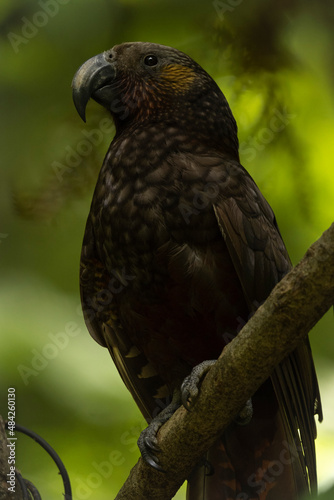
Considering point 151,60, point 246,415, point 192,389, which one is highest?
point 151,60

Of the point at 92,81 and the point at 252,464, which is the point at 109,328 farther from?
the point at 92,81

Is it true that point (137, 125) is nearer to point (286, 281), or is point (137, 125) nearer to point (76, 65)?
point (76, 65)

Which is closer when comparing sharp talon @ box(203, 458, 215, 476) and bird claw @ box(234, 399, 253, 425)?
bird claw @ box(234, 399, 253, 425)

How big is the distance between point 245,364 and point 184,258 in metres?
0.50

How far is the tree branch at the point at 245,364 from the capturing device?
4.22 feet

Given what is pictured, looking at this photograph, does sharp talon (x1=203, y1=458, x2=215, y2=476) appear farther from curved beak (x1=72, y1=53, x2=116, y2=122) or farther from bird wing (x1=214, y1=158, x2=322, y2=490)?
curved beak (x1=72, y1=53, x2=116, y2=122)

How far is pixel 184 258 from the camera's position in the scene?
1855 mm

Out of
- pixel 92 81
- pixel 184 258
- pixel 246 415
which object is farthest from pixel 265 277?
pixel 92 81

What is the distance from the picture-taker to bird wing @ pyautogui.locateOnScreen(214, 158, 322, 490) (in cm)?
183

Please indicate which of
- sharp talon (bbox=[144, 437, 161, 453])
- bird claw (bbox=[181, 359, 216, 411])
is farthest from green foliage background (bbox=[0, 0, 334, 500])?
bird claw (bbox=[181, 359, 216, 411])

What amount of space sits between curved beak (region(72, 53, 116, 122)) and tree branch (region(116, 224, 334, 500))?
3.37ft

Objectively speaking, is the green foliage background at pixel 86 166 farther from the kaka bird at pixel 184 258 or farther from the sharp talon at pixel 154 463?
the sharp talon at pixel 154 463

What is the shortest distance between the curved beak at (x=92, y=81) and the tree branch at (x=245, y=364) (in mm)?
1026

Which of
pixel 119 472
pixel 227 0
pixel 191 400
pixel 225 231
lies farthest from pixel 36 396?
pixel 227 0
